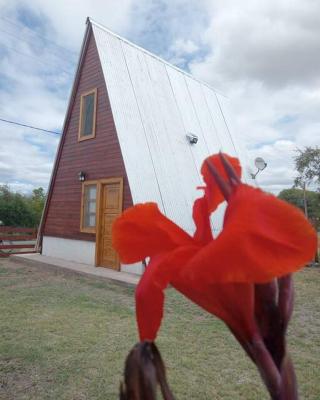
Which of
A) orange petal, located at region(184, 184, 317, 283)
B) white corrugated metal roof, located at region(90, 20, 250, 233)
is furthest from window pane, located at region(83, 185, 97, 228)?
orange petal, located at region(184, 184, 317, 283)

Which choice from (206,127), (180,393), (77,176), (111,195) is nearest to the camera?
(180,393)

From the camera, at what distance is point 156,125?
9.77 meters

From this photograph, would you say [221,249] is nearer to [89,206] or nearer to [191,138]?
[89,206]

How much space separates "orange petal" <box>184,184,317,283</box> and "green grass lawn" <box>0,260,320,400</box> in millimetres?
3257

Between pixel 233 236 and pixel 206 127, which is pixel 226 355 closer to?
pixel 233 236

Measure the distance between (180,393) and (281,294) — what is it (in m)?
3.20

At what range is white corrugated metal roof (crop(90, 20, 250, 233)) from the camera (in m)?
8.71

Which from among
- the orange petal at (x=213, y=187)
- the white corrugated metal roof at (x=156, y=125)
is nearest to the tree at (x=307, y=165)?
the white corrugated metal roof at (x=156, y=125)

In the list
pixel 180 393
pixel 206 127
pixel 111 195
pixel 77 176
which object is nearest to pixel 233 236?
pixel 180 393

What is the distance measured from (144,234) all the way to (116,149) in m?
8.62

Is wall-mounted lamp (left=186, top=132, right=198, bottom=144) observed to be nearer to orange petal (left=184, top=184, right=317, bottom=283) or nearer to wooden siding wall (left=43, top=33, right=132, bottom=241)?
wooden siding wall (left=43, top=33, right=132, bottom=241)

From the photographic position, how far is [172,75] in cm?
1181

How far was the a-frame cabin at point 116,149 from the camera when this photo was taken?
8.84 metres

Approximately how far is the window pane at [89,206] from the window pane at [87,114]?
1569 millimetres
